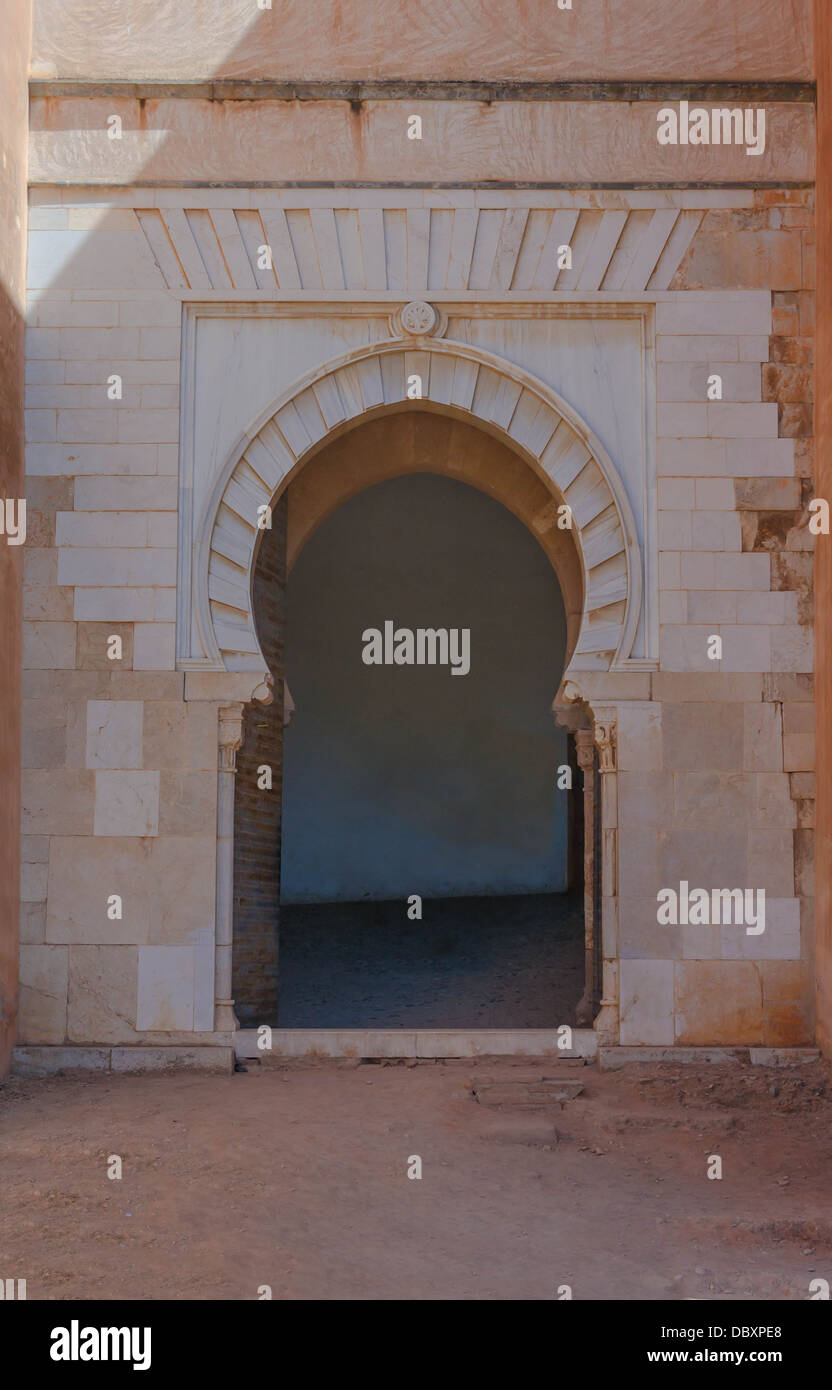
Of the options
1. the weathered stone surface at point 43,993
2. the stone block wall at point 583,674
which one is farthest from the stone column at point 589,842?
the weathered stone surface at point 43,993

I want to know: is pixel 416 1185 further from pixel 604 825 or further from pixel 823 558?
pixel 823 558

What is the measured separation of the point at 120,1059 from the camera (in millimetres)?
7543

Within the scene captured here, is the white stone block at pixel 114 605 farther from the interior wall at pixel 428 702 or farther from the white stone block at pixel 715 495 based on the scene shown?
the interior wall at pixel 428 702

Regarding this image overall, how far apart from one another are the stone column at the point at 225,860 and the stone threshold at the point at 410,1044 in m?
0.18

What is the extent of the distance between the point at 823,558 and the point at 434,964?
260 inches

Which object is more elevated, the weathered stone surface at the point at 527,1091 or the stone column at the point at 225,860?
the stone column at the point at 225,860

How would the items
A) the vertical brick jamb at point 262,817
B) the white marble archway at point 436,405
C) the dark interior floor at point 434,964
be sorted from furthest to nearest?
the dark interior floor at point 434,964 < the vertical brick jamb at point 262,817 < the white marble archway at point 436,405

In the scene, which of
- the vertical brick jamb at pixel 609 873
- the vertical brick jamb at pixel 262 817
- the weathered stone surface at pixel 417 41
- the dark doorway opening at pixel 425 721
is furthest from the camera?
the dark doorway opening at pixel 425 721

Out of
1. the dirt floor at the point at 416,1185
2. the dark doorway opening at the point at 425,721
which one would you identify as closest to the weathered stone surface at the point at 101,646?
the dirt floor at the point at 416,1185

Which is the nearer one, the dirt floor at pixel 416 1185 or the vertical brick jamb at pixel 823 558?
the dirt floor at pixel 416 1185

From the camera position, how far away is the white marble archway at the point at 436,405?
7.85 m

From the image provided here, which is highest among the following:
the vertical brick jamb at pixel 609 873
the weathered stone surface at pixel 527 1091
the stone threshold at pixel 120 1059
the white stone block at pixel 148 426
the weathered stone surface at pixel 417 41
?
the weathered stone surface at pixel 417 41

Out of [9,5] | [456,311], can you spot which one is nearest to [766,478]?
[456,311]

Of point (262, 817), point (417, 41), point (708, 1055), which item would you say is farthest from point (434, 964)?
point (417, 41)
